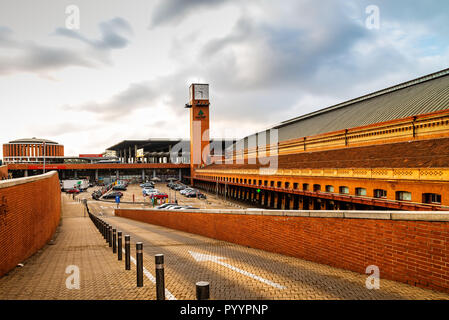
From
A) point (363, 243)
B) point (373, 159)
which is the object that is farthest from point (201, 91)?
point (363, 243)

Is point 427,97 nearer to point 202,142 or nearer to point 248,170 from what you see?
point 248,170

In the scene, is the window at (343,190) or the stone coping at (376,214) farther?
the window at (343,190)

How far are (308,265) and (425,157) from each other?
16418 mm

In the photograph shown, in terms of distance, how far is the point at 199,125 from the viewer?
3989 inches

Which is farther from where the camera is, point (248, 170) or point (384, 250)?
point (248, 170)

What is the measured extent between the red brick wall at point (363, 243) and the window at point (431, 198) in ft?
40.0

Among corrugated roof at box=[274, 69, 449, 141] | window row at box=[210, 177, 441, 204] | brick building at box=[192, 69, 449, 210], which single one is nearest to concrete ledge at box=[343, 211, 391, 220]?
brick building at box=[192, 69, 449, 210]

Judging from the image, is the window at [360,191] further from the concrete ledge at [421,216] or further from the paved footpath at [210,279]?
the concrete ledge at [421,216]

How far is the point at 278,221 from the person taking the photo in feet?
32.9

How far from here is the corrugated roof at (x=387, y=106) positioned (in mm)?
31758

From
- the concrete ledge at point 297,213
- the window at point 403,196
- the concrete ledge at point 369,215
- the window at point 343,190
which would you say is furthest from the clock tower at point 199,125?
the concrete ledge at point 369,215

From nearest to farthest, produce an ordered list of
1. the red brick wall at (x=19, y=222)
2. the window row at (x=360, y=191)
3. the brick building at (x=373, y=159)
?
the red brick wall at (x=19, y=222) < the window row at (x=360, y=191) < the brick building at (x=373, y=159)

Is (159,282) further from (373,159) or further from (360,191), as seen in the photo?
(373,159)
